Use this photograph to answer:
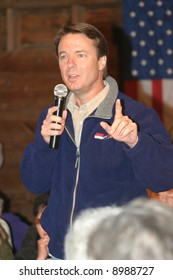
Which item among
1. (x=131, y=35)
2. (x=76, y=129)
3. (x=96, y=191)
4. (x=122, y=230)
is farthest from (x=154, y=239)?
(x=131, y=35)

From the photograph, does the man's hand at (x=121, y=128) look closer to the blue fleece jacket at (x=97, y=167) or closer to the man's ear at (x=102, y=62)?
the blue fleece jacket at (x=97, y=167)

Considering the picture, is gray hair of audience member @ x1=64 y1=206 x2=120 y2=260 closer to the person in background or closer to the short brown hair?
the short brown hair

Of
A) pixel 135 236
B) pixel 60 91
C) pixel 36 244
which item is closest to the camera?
pixel 135 236

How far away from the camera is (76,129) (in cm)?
203

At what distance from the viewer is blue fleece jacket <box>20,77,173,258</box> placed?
1820 millimetres

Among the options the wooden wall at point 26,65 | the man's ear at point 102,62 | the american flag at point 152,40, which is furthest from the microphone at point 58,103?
the wooden wall at point 26,65

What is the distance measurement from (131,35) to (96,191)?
12.6 feet

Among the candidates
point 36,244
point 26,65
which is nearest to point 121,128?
point 36,244

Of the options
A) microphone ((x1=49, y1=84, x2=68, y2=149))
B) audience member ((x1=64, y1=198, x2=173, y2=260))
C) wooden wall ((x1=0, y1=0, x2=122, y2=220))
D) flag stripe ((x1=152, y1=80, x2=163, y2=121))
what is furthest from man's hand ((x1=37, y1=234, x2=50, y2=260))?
flag stripe ((x1=152, y1=80, x2=163, y2=121))

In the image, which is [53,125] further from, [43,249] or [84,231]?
[43,249]

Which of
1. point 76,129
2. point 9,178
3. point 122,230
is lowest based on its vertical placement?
point 9,178

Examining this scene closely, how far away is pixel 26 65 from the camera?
577cm

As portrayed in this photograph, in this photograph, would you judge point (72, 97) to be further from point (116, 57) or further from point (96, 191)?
point (116, 57)

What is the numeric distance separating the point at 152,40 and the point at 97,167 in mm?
3815
